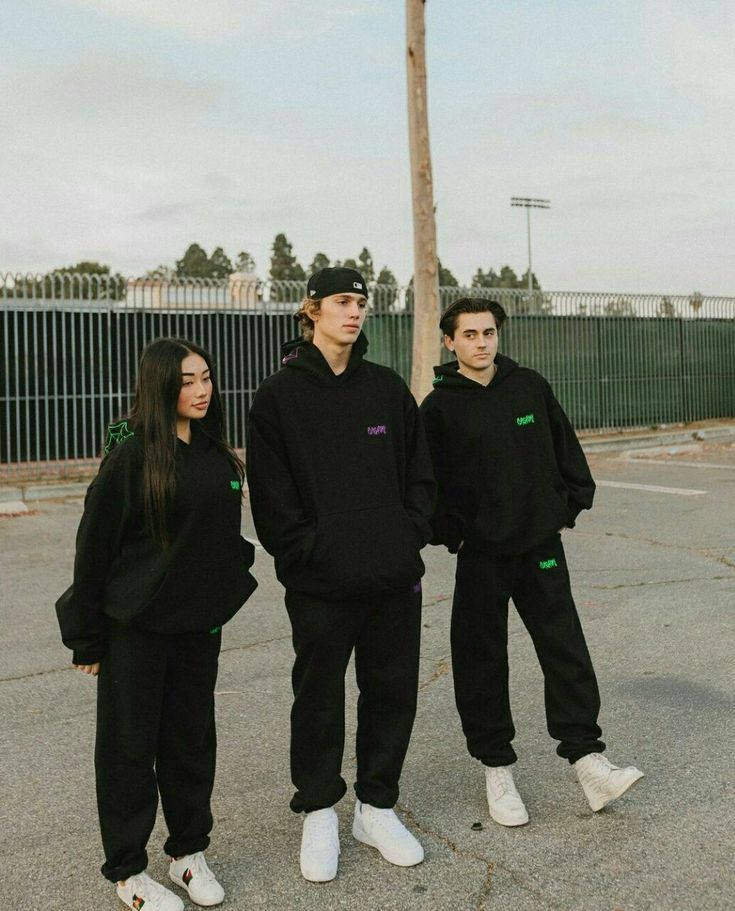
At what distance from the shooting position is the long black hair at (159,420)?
2.78 metres

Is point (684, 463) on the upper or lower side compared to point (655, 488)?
upper

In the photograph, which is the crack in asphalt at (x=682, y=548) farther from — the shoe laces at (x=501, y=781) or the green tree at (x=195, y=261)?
the green tree at (x=195, y=261)

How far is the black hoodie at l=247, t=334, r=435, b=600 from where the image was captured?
3.03m

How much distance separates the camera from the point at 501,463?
344 centimetres

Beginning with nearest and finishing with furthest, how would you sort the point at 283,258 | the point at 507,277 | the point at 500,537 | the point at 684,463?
the point at 500,537 < the point at 684,463 < the point at 283,258 < the point at 507,277

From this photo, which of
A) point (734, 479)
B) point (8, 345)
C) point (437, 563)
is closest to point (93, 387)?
point (8, 345)

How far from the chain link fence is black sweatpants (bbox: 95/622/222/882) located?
971cm

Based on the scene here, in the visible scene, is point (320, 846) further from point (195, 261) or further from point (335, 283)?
point (195, 261)

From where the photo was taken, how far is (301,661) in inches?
124

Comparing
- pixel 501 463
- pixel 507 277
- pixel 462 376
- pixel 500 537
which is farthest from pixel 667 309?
pixel 507 277

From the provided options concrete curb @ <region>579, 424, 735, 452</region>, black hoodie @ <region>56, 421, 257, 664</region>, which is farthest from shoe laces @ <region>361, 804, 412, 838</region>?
concrete curb @ <region>579, 424, 735, 452</region>

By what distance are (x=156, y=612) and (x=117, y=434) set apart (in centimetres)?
53

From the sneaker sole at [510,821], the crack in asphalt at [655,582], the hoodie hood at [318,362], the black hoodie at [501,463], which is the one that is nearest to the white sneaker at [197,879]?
the sneaker sole at [510,821]

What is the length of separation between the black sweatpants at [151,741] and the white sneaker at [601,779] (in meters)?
1.25
